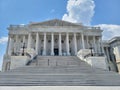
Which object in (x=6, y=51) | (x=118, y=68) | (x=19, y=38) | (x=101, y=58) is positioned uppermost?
(x=19, y=38)

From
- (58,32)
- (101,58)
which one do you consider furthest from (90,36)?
(101,58)

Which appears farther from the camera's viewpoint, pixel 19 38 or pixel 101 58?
pixel 19 38

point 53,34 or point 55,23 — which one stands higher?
point 55,23

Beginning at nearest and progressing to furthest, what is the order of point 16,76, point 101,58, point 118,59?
point 16,76 → point 101,58 → point 118,59

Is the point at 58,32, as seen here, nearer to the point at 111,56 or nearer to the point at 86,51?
the point at 86,51

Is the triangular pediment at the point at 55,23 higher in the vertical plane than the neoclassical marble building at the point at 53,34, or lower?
higher

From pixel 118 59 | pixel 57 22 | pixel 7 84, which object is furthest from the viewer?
pixel 118 59

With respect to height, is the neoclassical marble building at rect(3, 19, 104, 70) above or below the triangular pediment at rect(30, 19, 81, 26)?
below

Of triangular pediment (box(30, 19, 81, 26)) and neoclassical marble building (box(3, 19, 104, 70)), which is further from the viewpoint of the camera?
triangular pediment (box(30, 19, 81, 26))

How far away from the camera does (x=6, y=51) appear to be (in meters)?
32.1

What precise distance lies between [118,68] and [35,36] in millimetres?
23894

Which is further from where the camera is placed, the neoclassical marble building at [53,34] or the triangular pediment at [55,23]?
the triangular pediment at [55,23]

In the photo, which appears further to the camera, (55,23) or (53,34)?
(55,23)

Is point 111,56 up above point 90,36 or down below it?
below
